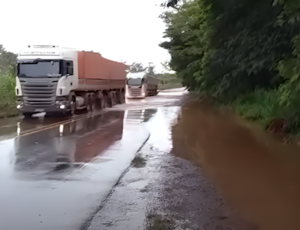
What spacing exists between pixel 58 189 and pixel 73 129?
770 centimetres

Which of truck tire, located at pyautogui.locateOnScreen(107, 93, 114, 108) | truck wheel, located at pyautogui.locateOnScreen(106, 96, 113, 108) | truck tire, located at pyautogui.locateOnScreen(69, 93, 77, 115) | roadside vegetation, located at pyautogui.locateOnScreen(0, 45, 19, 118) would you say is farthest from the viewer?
truck tire, located at pyautogui.locateOnScreen(107, 93, 114, 108)

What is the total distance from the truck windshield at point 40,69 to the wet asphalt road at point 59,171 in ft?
15.4

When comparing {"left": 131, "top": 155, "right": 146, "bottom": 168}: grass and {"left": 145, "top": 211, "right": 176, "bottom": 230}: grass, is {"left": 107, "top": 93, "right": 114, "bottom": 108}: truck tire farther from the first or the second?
{"left": 145, "top": 211, "right": 176, "bottom": 230}: grass

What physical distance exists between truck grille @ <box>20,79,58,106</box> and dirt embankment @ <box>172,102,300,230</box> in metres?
7.49

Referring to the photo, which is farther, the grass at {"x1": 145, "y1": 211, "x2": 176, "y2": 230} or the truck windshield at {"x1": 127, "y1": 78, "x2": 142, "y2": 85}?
the truck windshield at {"x1": 127, "y1": 78, "x2": 142, "y2": 85}

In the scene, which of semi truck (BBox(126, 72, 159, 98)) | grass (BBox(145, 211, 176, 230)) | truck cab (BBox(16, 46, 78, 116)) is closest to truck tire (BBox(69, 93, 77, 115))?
truck cab (BBox(16, 46, 78, 116))

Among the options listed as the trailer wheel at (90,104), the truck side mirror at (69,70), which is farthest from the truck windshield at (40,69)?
the trailer wheel at (90,104)

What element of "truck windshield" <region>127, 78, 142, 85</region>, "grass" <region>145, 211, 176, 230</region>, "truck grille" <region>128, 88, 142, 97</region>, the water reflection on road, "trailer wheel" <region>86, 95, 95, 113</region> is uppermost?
"truck windshield" <region>127, 78, 142, 85</region>

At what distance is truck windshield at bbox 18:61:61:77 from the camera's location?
17422 millimetres

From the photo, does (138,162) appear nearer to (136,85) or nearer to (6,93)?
(6,93)

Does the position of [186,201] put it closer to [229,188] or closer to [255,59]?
[229,188]

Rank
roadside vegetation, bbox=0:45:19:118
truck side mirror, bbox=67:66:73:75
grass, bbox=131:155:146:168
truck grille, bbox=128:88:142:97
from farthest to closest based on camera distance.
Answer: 1. truck grille, bbox=128:88:142:97
2. roadside vegetation, bbox=0:45:19:118
3. truck side mirror, bbox=67:66:73:75
4. grass, bbox=131:155:146:168

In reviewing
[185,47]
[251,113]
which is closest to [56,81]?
[251,113]

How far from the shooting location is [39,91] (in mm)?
17266
